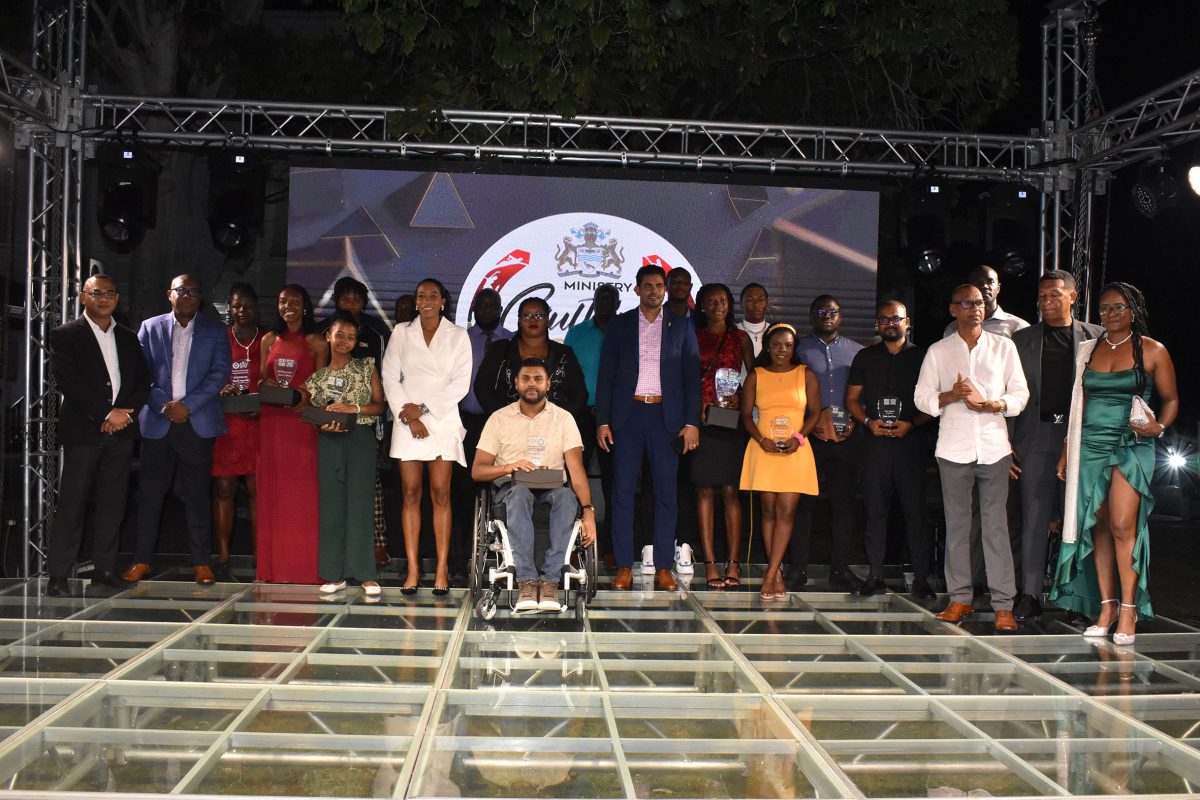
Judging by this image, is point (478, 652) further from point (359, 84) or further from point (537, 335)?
point (359, 84)

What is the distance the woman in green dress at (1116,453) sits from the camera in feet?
17.6

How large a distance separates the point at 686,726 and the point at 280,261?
20.3 ft

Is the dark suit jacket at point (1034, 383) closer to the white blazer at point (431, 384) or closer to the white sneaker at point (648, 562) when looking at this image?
the white sneaker at point (648, 562)

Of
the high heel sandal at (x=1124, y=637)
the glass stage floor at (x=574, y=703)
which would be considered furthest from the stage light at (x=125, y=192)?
the high heel sandal at (x=1124, y=637)

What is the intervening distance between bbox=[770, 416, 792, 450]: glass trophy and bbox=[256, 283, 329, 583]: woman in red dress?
251cm

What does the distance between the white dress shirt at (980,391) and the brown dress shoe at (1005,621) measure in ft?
2.50

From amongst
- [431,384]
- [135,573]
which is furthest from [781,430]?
[135,573]

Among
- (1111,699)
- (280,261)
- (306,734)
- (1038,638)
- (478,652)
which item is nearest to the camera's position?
(306,734)

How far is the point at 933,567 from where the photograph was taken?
22.7 ft

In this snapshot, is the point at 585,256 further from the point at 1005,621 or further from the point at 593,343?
the point at 1005,621

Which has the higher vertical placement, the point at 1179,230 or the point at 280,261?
the point at 1179,230

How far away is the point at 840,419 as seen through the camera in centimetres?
654

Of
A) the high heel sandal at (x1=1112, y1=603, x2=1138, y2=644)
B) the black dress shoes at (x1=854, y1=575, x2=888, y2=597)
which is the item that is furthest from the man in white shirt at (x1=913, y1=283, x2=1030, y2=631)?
the black dress shoes at (x1=854, y1=575, x2=888, y2=597)

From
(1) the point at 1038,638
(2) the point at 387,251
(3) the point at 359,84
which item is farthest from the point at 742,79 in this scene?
(1) the point at 1038,638
